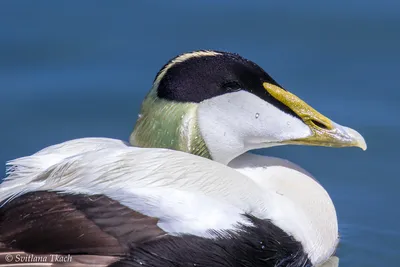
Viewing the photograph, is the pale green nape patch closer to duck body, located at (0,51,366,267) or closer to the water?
duck body, located at (0,51,366,267)

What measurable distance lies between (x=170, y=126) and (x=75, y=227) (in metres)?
0.85

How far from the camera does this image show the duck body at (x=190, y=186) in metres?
4.51

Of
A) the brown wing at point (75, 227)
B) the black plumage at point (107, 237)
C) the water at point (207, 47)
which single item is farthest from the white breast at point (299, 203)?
the brown wing at point (75, 227)

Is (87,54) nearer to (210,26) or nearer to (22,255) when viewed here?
(210,26)

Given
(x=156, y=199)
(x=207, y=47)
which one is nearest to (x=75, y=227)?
(x=156, y=199)

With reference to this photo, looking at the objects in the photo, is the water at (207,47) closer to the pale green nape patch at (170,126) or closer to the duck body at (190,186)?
the duck body at (190,186)

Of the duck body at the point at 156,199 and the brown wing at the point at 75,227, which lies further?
the duck body at the point at 156,199

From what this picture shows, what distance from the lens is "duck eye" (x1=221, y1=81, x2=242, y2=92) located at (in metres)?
5.07

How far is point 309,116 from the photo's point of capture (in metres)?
5.23

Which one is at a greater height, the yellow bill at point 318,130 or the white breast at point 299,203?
the yellow bill at point 318,130

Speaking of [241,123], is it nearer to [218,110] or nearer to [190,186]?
[218,110]

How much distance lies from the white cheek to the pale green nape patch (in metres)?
0.04

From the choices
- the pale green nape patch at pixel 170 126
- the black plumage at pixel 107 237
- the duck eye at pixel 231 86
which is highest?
the duck eye at pixel 231 86

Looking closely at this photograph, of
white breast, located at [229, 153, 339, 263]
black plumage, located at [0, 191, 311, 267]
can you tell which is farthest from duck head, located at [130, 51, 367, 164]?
black plumage, located at [0, 191, 311, 267]
